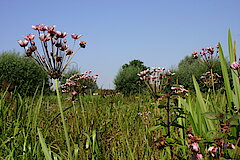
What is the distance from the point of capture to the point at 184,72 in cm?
1848

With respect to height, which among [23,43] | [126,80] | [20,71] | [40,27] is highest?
[20,71]

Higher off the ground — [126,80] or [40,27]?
[126,80]

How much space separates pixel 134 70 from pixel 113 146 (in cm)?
1520

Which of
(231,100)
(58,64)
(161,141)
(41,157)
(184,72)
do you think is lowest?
(41,157)

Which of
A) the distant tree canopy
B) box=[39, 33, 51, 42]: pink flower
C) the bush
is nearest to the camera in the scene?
box=[39, 33, 51, 42]: pink flower

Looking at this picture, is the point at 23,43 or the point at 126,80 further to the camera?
the point at 126,80

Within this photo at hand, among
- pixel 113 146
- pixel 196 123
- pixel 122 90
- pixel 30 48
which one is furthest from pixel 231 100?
pixel 122 90

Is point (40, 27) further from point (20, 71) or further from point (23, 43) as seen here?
point (20, 71)

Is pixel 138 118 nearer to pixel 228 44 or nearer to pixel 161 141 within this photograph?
pixel 228 44

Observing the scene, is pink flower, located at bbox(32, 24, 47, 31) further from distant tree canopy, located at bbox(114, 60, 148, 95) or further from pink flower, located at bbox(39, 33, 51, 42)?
distant tree canopy, located at bbox(114, 60, 148, 95)

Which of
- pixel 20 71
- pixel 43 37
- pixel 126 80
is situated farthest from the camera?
pixel 126 80

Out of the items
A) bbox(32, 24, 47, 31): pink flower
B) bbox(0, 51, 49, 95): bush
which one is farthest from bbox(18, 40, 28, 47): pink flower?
bbox(0, 51, 49, 95): bush

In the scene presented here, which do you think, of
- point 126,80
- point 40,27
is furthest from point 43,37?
point 126,80

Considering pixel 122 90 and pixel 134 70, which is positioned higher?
pixel 134 70
